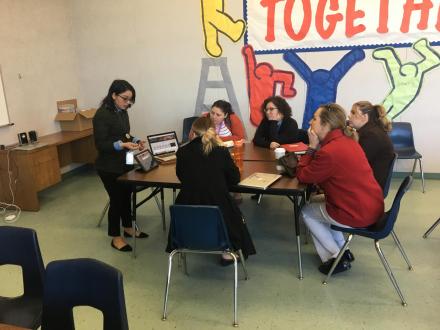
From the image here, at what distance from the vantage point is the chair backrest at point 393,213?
2.32 m

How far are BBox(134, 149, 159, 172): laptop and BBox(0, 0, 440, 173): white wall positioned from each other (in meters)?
2.28

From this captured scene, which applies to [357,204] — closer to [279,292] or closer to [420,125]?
[279,292]

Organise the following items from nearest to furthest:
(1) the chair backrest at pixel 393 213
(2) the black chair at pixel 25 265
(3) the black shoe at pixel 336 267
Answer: (2) the black chair at pixel 25 265, (1) the chair backrest at pixel 393 213, (3) the black shoe at pixel 336 267

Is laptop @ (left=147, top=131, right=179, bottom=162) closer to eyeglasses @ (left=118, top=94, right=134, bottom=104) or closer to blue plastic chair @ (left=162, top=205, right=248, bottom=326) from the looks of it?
eyeglasses @ (left=118, top=94, right=134, bottom=104)

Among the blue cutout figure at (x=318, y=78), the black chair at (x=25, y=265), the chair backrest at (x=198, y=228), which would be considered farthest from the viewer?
the blue cutout figure at (x=318, y=78)

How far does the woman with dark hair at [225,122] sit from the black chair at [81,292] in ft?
7.60

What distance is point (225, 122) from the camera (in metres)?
3.91

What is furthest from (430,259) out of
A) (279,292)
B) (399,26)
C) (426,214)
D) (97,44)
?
(97,44)

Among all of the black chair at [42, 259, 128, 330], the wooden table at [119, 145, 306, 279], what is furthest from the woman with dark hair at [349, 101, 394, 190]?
the black chair at [42, 259, 128, 330]

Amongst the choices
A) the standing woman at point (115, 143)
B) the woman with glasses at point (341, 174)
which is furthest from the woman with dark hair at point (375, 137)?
the standing woman at point (115, 143)

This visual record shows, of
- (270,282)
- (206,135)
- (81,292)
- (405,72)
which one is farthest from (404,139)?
(81,292)

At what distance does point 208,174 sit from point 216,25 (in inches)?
122

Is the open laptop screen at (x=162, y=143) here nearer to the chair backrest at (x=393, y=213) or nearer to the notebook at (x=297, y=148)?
the notebook at (x=297, y=148)

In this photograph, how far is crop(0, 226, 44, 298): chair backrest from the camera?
5.78 feet
